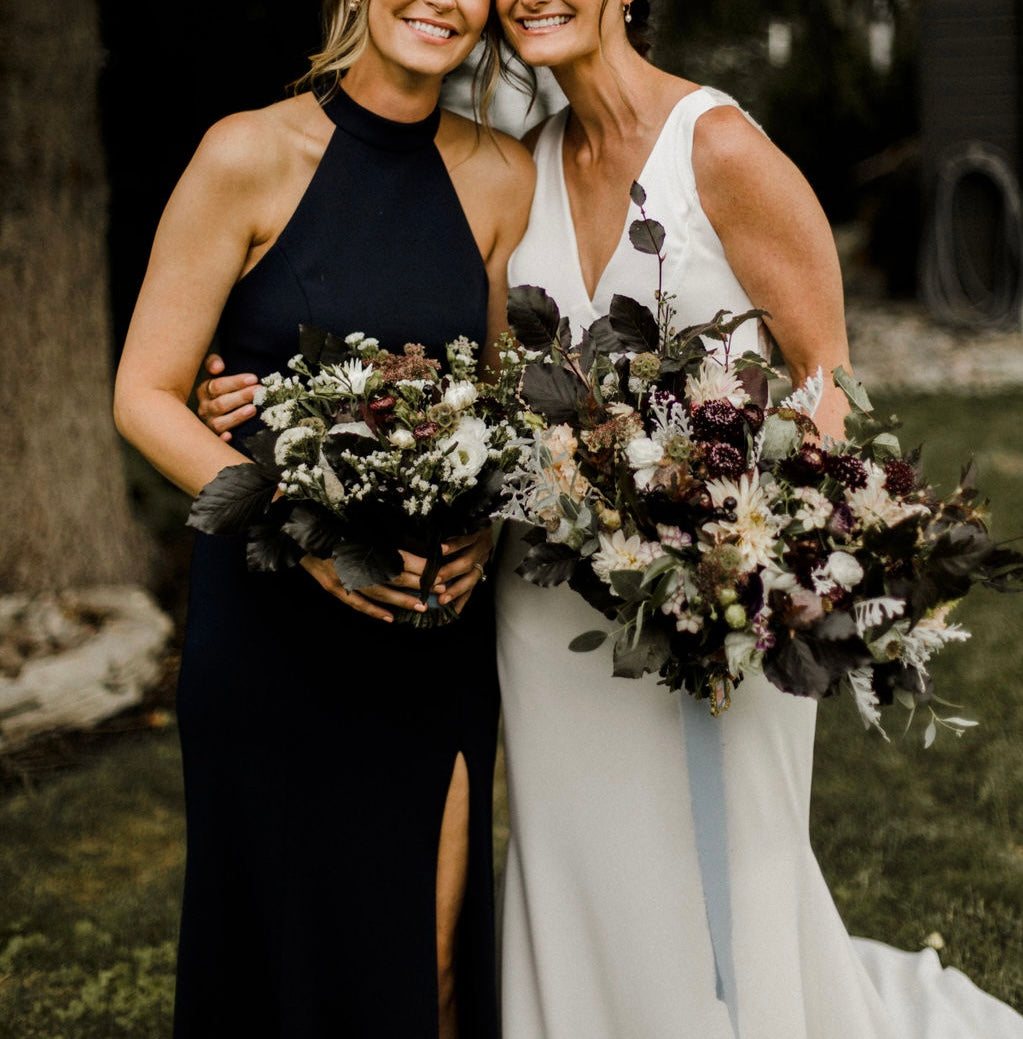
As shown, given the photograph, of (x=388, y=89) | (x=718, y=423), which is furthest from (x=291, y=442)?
(x=388, y=89)

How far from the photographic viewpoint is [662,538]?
204 centimetres

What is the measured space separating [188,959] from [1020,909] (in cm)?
246

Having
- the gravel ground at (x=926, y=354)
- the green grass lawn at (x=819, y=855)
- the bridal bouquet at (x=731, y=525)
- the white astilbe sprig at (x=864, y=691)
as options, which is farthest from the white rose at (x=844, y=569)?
the gravel ground at (x=926, y=354)

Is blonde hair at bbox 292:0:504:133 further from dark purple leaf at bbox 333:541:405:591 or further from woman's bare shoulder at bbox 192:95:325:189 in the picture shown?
dark purple leaf at bbox 333:541:405:591

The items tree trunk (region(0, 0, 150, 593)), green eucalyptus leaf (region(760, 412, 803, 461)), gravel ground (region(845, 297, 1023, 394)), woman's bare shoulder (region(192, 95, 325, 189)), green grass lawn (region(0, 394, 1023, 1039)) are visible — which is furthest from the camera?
gravel ground (region(845, 297, 1023, 394))

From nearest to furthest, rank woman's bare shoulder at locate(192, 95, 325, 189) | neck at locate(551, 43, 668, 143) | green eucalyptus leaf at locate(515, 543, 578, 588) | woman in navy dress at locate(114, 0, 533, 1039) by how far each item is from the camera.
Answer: green eucalyptus leaf at locate(515, 543, 578, 588) → woman's bare shoulder at locate(192, 95, 325, 189) → woman in navy dress at locate(114, 0, 533, 1039) → neck at locate(551, 43, 668, 143)

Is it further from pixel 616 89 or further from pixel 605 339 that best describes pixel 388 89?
pixel 605 339

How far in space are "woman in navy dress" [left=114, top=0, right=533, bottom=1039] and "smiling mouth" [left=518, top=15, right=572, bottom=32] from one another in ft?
0.30

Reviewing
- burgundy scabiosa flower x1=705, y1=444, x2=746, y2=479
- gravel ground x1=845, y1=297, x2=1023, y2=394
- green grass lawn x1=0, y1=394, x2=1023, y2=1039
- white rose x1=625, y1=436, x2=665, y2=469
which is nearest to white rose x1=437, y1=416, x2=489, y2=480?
white rose x1=625, y1=436, x2=665, y2=469

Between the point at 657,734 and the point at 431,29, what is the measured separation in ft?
4.66

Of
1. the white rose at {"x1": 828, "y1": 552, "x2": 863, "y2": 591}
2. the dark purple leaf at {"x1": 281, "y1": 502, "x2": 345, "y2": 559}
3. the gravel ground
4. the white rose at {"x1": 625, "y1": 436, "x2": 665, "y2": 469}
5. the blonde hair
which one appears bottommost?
the gravel ground

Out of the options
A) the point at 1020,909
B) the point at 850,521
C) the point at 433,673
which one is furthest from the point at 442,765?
the point at 1020,909

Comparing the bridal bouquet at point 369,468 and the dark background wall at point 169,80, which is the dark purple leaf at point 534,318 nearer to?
the bridal bouquet at point 369,468

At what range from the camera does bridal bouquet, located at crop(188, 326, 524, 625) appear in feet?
6.84
